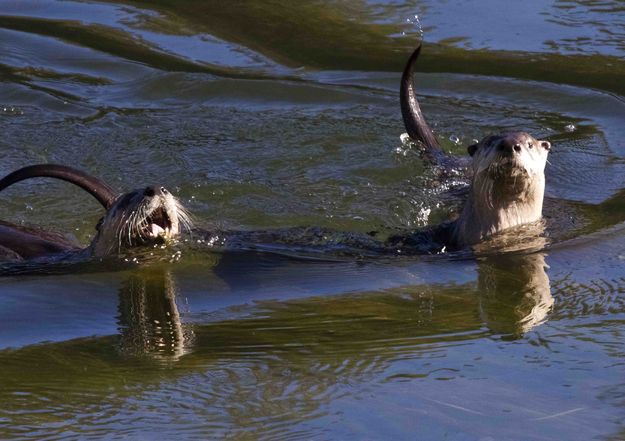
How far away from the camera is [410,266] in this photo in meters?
3.94

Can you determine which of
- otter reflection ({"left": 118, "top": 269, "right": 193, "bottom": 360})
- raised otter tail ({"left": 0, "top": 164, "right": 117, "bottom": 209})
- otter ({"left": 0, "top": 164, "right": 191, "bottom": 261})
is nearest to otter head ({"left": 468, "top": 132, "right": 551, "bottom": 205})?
otter ({"left": 0, "top": 164, "right": 191, "bottom": 261})

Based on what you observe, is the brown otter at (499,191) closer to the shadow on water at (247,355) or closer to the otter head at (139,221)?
the shadow on water at (247,355)

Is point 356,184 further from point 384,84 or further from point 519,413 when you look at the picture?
point 519,413

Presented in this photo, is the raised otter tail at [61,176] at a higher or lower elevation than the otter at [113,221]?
higher

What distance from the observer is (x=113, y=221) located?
4.12 meters

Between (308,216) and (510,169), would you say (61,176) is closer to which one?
(308,216)

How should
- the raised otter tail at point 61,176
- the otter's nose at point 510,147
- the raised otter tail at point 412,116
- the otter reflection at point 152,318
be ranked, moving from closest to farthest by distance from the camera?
the otter reflection at point 152,318
the raised otter tail at point 61,176
the otter's nose at point 510,147
the raised otter tail at point 412,116

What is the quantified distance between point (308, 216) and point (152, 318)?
1704mm

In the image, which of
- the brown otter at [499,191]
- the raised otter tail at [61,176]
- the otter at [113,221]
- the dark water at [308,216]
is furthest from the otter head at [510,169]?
the raised otter tail at [61,176]

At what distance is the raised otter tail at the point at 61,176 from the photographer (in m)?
3.96

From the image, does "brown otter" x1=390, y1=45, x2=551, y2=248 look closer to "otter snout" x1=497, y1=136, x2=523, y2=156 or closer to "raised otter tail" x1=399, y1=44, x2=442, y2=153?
"otter snout" x1=497, y1=136, x2=523, y2=156

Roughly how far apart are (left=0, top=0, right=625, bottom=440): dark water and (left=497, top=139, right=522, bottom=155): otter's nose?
14.0 inches

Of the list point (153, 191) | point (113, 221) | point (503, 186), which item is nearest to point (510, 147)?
point (503, 186)

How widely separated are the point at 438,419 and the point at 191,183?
298 centimetres
